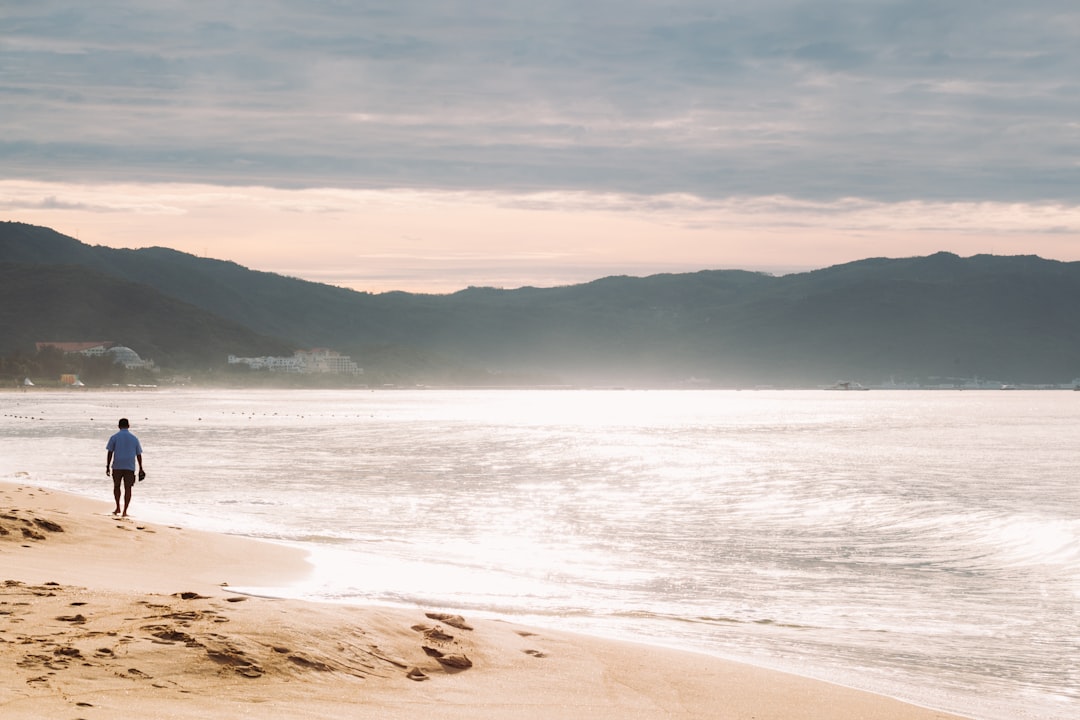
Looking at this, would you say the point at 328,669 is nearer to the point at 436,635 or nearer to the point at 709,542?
the point at 436,635

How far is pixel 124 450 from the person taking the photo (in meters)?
22.0

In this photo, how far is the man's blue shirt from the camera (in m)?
21.8

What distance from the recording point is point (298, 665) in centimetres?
846

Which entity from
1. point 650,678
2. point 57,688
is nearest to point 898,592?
point 650,678

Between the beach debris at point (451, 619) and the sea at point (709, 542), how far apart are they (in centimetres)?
194

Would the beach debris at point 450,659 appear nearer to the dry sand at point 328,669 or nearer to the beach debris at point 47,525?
the dry sand at point 328,669

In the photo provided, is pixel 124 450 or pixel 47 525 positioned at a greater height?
pixel 124 450

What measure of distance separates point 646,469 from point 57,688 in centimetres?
3941

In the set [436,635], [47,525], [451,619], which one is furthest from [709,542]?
[436,635]

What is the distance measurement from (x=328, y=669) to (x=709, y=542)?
1489cm

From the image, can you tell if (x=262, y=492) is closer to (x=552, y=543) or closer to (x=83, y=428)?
(x=552, y=543)

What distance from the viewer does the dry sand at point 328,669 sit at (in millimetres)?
7379

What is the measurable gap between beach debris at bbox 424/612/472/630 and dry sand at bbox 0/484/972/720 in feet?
0.06

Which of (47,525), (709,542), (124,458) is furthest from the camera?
(709,542)
